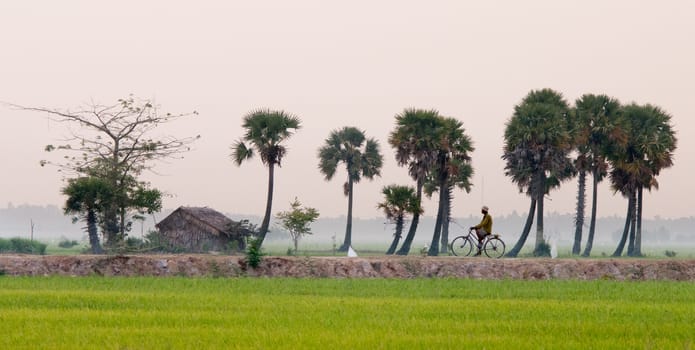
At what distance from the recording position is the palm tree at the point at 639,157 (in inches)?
2874

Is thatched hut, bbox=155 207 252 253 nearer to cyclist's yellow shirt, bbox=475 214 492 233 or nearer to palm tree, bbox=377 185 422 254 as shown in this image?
palm tree, bbox=377 185 422 254

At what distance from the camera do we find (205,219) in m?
63.0

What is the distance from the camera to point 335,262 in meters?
43.7

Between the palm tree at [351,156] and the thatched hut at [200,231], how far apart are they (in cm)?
2228

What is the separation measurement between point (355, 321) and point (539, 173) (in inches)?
1859

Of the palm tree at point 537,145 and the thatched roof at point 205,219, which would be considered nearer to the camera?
the thatched roof at point 205,219

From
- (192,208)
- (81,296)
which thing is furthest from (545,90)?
(81,296)

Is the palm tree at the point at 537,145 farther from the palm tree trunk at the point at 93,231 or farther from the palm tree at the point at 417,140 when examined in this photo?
the palm tree trunk at the point at 93,231

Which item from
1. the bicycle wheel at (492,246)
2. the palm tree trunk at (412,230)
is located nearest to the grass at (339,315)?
the bicycle wheel at (492,246)

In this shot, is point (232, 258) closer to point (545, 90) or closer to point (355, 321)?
point (355, 321)

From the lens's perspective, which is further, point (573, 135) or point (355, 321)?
point (573, 135)

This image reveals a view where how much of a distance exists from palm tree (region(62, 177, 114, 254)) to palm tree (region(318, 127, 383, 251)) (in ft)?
108

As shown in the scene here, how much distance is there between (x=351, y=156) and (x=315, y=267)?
43.8 meters

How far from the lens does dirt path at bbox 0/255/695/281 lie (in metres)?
42.8
